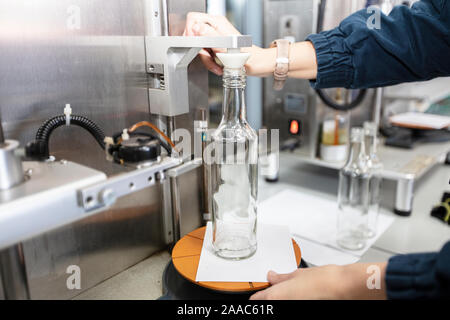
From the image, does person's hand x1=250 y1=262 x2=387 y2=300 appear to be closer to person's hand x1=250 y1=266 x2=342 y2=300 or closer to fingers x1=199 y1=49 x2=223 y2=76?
person's hand x1=250 y1=266 x2=342 y2=300

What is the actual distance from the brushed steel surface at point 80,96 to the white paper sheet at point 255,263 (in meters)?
0.15

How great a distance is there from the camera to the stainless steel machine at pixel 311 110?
113cm

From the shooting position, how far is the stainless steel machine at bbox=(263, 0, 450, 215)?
1129 millimetres

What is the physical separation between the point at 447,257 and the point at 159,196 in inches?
18.6

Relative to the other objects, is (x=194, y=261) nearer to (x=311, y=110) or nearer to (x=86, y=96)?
(x=86, y=96)

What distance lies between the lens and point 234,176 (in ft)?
2.13

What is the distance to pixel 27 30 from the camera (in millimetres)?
490

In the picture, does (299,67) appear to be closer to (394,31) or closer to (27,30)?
(394,31)

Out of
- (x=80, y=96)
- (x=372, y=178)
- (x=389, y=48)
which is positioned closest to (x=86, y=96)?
(x=80, y=96)

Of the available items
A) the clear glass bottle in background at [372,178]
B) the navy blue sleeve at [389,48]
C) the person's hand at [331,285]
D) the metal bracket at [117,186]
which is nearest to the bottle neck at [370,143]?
the clear glass bottle in background at [372,178]

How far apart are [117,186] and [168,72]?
26 cm

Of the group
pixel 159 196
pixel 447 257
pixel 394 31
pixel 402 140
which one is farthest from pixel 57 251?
pixel 402 140

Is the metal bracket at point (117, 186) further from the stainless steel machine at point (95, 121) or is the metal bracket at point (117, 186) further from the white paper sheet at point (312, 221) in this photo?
the white paper sheet at point (312, 221)

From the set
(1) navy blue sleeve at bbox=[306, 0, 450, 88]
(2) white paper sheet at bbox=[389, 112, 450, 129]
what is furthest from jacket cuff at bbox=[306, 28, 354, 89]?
(2) white paper sheet at bbox=[389, 112, 450, 129]
